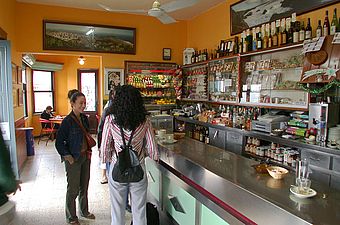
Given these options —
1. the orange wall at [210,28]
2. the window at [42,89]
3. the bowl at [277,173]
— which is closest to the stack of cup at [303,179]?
the bowl at [277,173]

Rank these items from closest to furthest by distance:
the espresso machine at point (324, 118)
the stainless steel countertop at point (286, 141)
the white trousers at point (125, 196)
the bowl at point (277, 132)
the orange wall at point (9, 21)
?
1. the white trousers at point (125, 196)
2. the stainless steel countertop at point (286, 141)
3. the espresso machine at point (324, 118)
4. the bowl at point (277, 132)
5. the orange wall at point (9, 21)

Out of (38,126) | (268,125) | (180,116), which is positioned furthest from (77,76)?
(268,125)

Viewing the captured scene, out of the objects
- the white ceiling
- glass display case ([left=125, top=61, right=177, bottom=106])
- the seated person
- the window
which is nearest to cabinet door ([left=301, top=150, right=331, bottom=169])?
the white ceiling

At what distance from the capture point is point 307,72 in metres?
3.27

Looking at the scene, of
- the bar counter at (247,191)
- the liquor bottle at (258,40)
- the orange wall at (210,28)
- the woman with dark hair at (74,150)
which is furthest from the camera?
the orange wall at (210,28)

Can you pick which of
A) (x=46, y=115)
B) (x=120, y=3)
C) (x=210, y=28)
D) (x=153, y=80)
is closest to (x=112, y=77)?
(x=153, y=80)

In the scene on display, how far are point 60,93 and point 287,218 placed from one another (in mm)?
10302

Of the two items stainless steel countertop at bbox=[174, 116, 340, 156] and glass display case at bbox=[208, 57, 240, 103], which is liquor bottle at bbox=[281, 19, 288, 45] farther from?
stainless steel countertop at bbox=[174, 116, 340, 156]

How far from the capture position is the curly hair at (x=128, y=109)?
2311mm

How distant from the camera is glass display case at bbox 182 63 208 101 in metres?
5.84

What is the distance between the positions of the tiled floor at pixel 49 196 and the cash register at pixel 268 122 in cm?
222

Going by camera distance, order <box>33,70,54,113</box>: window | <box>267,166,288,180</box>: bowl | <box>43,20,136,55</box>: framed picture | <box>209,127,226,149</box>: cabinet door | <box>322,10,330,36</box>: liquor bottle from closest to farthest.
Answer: <box>267,166,288,180</box>: bowl < <box>322,10,330,36</box>: liquor bottle < <box>209,127,226,149</box>: cabinet door < <box>43,20,136,55</box>: framed picture < <box>33,70,54,113</box>: window

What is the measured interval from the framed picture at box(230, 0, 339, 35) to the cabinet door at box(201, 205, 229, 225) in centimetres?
300

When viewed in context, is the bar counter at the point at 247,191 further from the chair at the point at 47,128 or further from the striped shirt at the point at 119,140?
the chair at the point at 47,128
